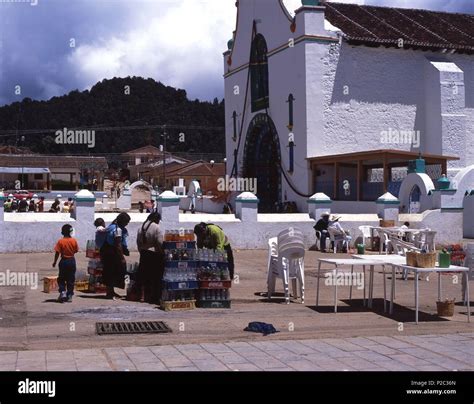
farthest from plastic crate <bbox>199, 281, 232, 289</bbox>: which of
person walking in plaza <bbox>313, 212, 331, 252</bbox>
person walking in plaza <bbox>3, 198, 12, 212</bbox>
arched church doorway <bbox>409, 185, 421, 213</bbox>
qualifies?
person walking in plaza <bbox>3, 198, 12, 212</bbox>

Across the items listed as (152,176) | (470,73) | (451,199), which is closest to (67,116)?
(152,176)

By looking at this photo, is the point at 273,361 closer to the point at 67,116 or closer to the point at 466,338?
the point at 466,338

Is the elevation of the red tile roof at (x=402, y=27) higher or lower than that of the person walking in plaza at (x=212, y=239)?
higher

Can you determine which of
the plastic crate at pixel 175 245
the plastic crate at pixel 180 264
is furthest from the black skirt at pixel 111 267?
the plastic crate at pixel 180 264

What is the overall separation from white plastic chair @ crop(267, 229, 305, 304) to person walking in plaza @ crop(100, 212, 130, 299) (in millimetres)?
2644

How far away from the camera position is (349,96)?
111 ft

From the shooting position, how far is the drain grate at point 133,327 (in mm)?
9664

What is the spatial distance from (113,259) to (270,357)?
5258 mm

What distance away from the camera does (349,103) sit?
111ft

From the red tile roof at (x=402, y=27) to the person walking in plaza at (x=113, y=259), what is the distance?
76.0ft

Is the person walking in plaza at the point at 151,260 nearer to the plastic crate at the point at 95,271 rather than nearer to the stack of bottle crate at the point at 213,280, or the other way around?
the stack of bottle crate at the point at 213,280

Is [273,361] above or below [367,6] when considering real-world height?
below

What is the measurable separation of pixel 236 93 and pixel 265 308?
30509 mm

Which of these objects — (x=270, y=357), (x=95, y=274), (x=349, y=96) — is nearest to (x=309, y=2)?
(x=349, y=96)
